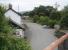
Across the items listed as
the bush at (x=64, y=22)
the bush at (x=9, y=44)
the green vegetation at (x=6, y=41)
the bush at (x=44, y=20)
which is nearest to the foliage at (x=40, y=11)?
the bush at (x=44, y=20)

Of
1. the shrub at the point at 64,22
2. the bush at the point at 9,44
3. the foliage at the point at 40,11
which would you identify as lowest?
the foliage at the point at 40,11

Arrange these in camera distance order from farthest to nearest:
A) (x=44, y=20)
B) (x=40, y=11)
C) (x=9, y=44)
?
(x=40, y=11), (x=44, y=20), (x=9, y=44)

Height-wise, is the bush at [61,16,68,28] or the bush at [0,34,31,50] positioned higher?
Result: the bush at [0,34,31,50]

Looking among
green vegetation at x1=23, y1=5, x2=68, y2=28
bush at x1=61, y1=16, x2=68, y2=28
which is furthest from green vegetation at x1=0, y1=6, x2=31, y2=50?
green vegetation at x1=23, y1=5, x2=68, y2=28

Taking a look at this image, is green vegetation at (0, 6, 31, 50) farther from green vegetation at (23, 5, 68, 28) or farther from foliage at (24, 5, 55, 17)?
foliage at (24, 5, 55, 17)

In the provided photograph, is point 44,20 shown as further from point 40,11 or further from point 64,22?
point 64,22

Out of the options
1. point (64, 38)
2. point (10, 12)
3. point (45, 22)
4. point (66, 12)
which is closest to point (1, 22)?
point (64, 38)

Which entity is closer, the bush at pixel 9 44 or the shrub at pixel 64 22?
the bush at pixel 9 44

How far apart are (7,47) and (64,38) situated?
769 cm

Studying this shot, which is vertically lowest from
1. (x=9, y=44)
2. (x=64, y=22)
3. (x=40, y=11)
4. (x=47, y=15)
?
(x=40, y=11)

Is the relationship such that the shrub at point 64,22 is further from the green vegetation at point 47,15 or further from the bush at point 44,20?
the bush at point 44,20

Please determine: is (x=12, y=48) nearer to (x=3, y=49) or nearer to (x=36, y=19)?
(x=3, y=49)

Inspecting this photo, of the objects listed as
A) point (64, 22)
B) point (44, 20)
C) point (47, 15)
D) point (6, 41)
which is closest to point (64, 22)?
point (64, 22)

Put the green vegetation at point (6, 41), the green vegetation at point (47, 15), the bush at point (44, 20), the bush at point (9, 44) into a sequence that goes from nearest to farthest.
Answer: the bush at point (9, 44), the green vegetation at point (6, 41), the green vegetation at point (47, 15), the bush at point (44, 20)
